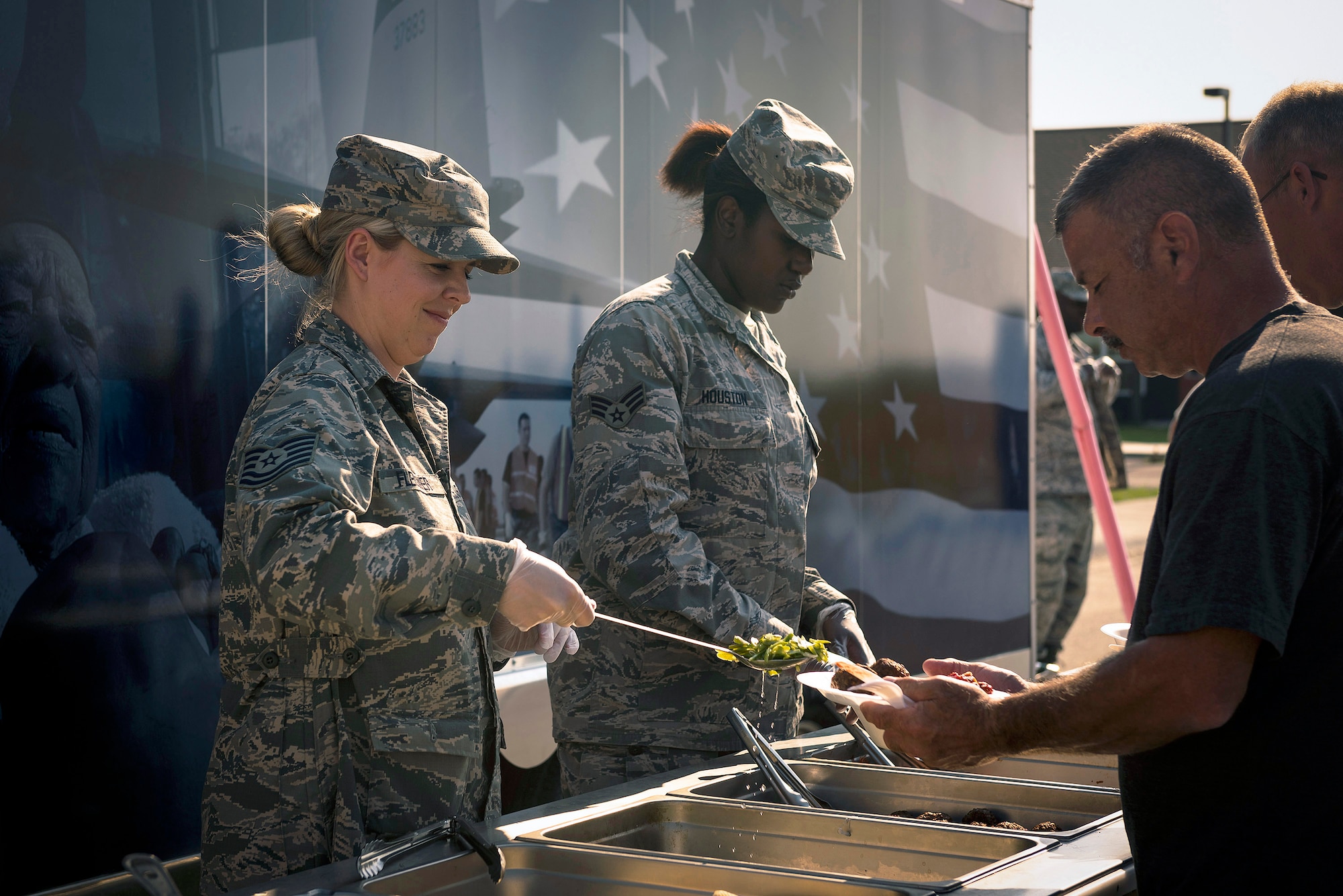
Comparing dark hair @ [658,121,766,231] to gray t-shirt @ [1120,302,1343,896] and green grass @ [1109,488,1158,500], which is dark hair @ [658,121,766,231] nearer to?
gray t-shirt @ [1120,302,1343,896]

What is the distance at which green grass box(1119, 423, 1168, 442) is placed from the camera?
3419 cm

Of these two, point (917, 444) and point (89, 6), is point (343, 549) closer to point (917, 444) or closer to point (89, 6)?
point (89, 6)

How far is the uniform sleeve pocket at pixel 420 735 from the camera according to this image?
178 centimetres

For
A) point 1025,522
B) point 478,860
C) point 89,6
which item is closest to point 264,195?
point 89,6

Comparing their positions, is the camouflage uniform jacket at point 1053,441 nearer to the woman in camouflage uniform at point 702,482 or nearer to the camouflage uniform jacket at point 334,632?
the woman in camouflage uniform at point 702,482

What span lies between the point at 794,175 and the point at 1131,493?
67.3 ft

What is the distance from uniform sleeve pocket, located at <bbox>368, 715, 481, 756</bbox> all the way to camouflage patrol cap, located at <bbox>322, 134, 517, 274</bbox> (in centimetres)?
71

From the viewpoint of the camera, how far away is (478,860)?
1.67m

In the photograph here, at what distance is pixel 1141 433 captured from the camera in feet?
119

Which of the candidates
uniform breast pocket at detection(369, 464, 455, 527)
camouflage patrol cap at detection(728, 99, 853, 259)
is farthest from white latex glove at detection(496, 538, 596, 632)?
camouflage patrol cap at detection(728, 99, 853, 259)

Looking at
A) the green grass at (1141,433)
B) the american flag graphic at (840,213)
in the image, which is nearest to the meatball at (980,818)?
the american flag graphic at (840,213)

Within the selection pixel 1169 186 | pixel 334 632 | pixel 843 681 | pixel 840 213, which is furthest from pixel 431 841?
pixel 840 213

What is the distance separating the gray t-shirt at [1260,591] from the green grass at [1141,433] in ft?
108

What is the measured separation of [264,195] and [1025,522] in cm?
415
